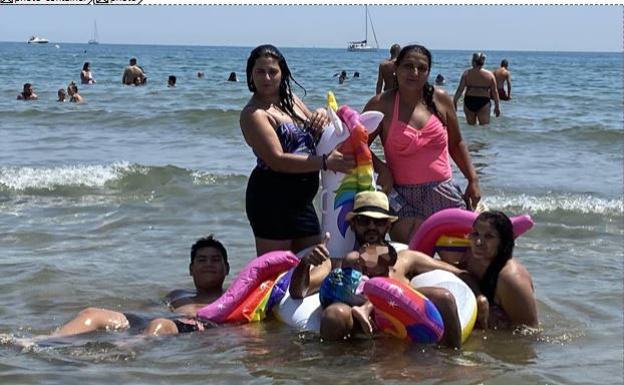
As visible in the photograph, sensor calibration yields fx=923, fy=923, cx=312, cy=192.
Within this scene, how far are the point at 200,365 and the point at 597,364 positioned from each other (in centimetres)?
204

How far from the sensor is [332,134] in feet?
17.1

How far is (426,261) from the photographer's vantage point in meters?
5.11

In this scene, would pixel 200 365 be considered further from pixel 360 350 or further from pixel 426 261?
pixel 426 261

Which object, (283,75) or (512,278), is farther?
(283,75)

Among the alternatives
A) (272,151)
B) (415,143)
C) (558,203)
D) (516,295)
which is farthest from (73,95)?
(516,295)

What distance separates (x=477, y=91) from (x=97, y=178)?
789 cm

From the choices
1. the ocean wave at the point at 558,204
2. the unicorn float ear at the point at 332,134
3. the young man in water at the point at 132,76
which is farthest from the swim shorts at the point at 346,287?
the young man in water at the point at 132,76

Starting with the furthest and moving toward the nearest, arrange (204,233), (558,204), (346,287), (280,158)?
(558,204)
(204,233)
(280,158)
(346,287)

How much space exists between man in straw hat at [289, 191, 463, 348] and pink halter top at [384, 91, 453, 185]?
14.2 inches

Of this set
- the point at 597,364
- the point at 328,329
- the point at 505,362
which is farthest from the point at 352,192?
the point at 597,364

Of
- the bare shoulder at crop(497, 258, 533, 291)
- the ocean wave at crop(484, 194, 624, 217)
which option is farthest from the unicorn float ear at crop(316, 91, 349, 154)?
the ocean wave at crop(484, 194, 624, 217)

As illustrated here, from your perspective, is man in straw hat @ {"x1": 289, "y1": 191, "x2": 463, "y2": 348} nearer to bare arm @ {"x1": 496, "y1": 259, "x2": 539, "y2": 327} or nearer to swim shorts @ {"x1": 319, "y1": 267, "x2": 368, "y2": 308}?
swim shorts @ {"x1": 319, "y1": 267, "x2": 368, "y2": 308}

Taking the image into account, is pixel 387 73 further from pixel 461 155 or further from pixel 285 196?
pixel 285 196

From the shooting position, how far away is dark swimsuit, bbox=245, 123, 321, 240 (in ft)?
17.1
